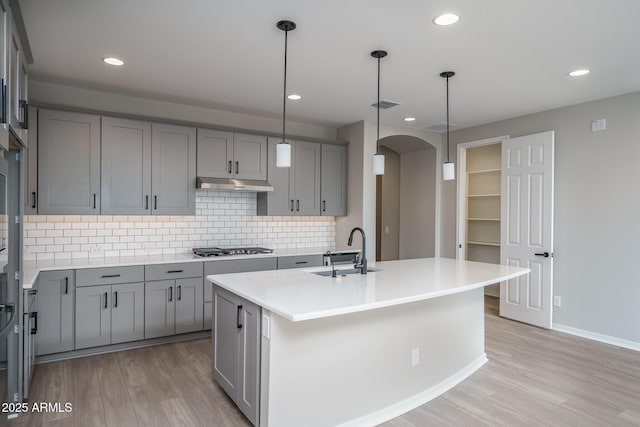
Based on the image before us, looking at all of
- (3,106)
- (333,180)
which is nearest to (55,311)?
(3,106)

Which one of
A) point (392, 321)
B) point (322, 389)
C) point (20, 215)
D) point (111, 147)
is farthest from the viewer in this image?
point (111, 147)

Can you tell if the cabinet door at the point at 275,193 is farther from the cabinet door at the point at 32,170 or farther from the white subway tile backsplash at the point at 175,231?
the cabinet door at the point at 32,170

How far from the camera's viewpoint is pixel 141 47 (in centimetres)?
298

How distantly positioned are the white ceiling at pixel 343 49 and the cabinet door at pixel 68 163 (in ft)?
1.41

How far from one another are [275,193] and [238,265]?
1.13 metres

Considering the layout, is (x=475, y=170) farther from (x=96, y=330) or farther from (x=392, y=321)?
(x=96, y=330)

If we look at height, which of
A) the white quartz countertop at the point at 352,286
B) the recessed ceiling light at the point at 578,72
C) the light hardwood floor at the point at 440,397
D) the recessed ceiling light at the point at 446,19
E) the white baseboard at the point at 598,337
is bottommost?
the light hardwood floor at the point at 440,397

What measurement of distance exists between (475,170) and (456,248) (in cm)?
158

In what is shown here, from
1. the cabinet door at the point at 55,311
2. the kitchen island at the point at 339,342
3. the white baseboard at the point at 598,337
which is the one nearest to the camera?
the kitchen island at the point at 339,342

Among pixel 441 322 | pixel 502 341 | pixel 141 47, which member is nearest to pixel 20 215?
pixel 141 47

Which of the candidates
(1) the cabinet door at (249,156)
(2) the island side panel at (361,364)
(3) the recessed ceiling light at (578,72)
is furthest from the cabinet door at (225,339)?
(3) the recessed ceiling light at (578,72)

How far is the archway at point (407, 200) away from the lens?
19.9ft

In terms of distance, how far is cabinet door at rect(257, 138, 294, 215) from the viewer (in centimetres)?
493

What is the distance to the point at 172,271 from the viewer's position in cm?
399
